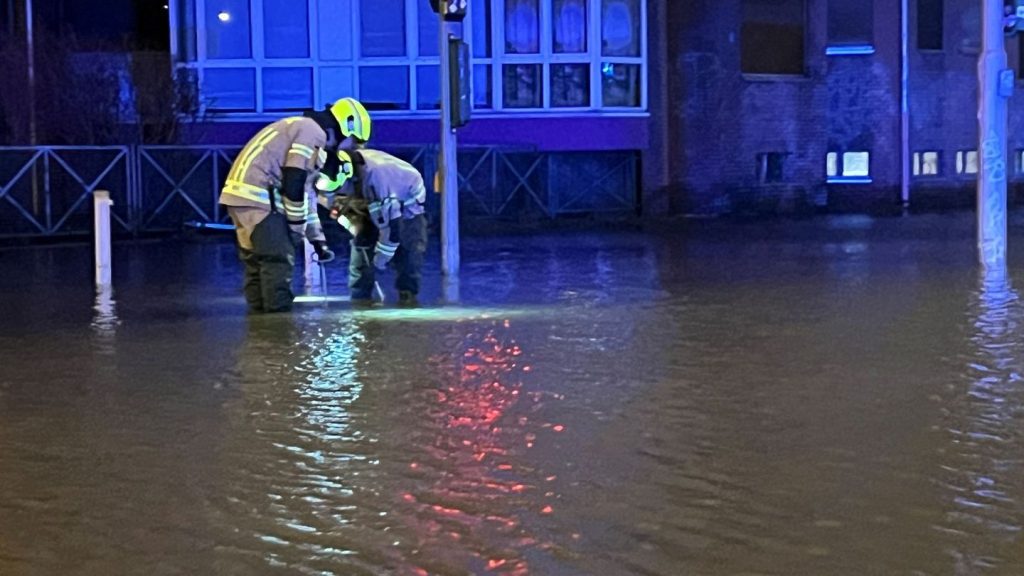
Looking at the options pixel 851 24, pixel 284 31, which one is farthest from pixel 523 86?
pixel 851 24

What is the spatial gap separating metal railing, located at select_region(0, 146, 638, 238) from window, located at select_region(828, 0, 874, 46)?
8.09 m

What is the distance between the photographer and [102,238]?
15.9m

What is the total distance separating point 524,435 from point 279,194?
18.3ft

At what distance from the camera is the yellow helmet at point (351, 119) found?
12.7 meters

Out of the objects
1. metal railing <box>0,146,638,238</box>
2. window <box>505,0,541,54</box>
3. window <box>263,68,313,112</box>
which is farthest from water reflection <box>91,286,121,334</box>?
window <box>505,0,541,54</box>

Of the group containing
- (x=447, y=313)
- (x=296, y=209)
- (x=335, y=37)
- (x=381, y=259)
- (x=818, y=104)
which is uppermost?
(x=335, y=37)

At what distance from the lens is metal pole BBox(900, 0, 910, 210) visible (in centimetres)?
3167

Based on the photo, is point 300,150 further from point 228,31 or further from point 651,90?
point 651,90

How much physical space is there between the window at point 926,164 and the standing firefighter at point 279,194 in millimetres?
22445

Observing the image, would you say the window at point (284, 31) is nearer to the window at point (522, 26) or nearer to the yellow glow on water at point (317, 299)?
the window at point (522, 26)

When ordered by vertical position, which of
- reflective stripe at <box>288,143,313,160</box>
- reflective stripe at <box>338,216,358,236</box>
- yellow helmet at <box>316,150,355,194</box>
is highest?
reflective stripe at <box>288,143,313,160</box>

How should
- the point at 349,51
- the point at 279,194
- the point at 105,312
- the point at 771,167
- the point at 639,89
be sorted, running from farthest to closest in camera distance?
the point at 771,167 → the point at 639,89 → the point at 349,51 → the point at 105,312 → the point at 279,194

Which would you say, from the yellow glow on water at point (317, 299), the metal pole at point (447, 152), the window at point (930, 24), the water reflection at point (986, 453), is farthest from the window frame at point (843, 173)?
the water reflection at point (986, 453)

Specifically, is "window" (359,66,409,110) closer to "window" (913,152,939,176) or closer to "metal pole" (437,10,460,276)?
"metal pole" (437,10,460,276)
